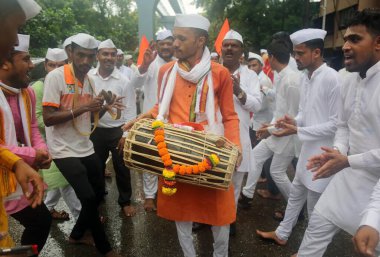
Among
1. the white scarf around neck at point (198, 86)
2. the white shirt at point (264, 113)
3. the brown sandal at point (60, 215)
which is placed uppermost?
the white scarf around neck at point (198, 86)

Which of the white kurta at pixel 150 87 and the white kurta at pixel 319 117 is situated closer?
the white kurta at pixel 319 117

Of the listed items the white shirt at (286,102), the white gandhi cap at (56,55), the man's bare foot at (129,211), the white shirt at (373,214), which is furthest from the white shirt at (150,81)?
the white shirt at (373,214)

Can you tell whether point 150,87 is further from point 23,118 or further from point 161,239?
point 23,118

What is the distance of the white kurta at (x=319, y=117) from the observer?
3.28m

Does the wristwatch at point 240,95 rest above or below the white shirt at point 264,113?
above

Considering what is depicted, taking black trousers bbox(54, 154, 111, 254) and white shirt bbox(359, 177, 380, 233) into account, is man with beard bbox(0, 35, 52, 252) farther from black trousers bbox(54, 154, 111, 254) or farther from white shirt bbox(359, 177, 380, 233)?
white shirt bbox(359, 177, 380, 233)

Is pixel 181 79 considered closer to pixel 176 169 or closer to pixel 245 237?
pixel 176 169

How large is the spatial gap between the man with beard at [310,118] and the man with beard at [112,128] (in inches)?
80.1

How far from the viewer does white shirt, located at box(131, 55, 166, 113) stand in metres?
4.65

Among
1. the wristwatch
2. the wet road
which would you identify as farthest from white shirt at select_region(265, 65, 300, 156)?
the wet road

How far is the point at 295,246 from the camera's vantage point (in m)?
3.75

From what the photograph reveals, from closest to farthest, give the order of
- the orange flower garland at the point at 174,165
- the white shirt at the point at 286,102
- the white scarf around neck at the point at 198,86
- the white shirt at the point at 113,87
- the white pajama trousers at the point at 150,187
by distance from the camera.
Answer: the orange flower garland at the point at 174,165
the white scarf around neck at the point at 198,86
the white shirt at the point at 286,102
the white shirt at the point at 113,87
the white pajama trousers at the point at 150,187

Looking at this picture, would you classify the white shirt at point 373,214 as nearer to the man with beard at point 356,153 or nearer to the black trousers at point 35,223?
the man with beard at point 356,153

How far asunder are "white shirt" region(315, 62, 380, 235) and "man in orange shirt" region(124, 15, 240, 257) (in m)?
0.81
